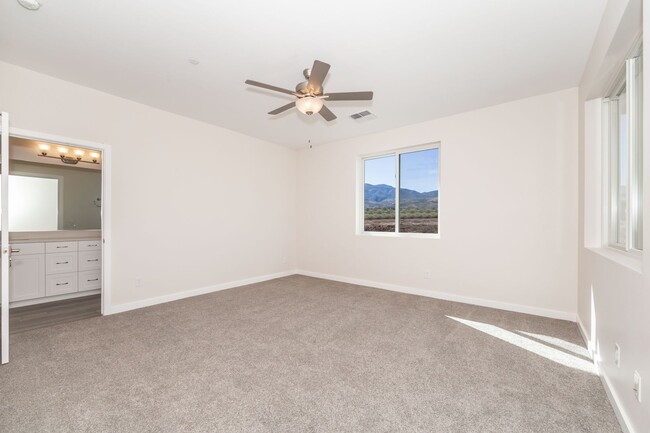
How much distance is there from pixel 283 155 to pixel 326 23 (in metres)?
3.79

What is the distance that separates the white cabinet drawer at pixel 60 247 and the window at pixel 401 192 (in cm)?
471

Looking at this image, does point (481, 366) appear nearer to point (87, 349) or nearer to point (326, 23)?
point (326, 23)

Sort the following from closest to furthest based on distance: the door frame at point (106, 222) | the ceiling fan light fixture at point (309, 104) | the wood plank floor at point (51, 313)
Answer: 1. the ceiling fan light fixture at point (309, 104)
2. the wood plank floor at point (51, 313)
3. the door frame at point (106, 222)

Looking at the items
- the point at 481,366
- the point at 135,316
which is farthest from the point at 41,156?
the point at 481,366

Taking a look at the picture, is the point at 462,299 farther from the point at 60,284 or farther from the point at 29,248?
the point at 29,248

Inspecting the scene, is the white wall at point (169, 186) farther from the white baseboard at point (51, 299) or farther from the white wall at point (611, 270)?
the white wall at point (611, 270)

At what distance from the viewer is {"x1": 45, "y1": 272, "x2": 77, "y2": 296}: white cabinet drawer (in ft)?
13.0

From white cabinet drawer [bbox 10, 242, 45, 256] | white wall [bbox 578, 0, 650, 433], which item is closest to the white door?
white cabinet drawer [bbox 10, 242, 45, 256]

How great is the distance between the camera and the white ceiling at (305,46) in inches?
82.6

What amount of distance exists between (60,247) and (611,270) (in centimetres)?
637

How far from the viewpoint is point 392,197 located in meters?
5.00

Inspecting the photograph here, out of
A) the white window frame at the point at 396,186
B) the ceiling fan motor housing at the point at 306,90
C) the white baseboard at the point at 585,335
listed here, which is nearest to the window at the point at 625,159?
the white baseboard at the point at 585,335

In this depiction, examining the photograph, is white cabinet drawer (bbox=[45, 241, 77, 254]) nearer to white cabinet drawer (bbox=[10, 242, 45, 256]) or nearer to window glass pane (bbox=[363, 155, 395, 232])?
white cabinet drawer (bbox=[10, 242, 45, 256])

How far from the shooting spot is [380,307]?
3740 mm
